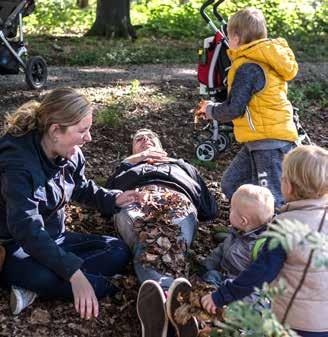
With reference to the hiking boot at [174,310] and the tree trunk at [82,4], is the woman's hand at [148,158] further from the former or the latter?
the tree trunk at [82,4]

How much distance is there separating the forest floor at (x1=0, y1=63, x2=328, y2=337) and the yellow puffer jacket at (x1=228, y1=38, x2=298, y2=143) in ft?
2.87

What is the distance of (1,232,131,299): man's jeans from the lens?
3564 mm

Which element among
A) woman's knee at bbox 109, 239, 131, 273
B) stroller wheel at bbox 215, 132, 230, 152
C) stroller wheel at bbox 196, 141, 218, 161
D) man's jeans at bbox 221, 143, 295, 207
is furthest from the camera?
stroller wheel at bbox 215, 132, 230, 152

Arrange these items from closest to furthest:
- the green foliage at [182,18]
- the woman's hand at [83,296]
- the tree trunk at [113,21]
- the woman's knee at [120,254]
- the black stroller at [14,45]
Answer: the woman's hand at [83,296], the woman's knee at [120,254], the black stroller at [14,45], the tree trunk at [113,21], the green foliage at [182,18]

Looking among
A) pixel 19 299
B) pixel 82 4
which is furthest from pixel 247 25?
pixel 82 4

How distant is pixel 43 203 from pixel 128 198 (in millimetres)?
627

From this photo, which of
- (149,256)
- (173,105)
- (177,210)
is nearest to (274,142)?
(177,210)

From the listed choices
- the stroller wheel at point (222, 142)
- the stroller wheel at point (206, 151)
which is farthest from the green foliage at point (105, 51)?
the stroller wheel at point (206, 151)

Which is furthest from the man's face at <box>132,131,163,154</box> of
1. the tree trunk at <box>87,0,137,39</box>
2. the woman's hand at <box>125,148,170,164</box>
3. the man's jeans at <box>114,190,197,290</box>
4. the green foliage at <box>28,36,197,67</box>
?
the tree trunk at <box>87,0,137,39</box>

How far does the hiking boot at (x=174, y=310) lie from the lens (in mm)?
3207

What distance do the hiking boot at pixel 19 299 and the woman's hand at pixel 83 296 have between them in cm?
38

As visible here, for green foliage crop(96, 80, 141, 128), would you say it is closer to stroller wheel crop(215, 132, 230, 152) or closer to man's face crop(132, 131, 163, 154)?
stroller wheel crop(215, 132, 230, 152)

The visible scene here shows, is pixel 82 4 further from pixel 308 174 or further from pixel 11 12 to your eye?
pixel 308 174

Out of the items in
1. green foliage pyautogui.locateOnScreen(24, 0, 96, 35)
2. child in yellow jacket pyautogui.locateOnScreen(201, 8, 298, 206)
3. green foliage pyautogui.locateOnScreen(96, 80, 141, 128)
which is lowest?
green foliage pyautogui.locateOnScreen(24, 0, 96, 35)
